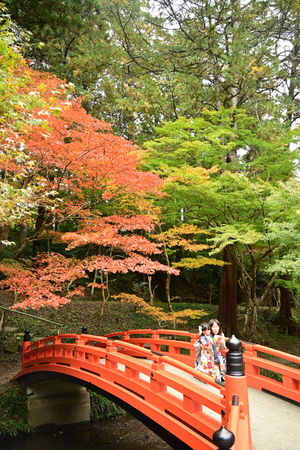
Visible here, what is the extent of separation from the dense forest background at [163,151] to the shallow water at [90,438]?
11.2ft

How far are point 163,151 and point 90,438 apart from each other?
10086 mm

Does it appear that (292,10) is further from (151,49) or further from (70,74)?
(70,74)

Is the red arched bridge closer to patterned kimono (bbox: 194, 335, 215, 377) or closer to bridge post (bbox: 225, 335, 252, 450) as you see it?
bridge post (bbox: 225, 335, 252, 450)

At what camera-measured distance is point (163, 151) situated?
12.3m

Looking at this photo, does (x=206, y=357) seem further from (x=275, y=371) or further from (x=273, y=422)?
(x=273, y=422)

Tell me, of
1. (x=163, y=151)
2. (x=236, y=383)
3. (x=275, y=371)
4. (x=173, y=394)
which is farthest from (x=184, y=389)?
(x=163, y=151)

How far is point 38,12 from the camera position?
10477 mm

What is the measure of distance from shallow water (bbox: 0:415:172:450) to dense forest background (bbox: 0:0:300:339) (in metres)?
3.43

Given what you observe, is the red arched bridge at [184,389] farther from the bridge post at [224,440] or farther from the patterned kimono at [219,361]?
the patterned kimono at [219,361]

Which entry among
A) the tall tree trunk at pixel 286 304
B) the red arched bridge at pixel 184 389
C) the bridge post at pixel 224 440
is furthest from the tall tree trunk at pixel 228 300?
the bridge post at pixel 224 440

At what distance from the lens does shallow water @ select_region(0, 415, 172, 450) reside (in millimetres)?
7621

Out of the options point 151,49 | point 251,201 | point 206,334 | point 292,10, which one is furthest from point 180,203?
point 292,10

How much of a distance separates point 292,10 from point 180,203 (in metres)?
9.24

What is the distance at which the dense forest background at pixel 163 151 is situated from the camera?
8.45 m
